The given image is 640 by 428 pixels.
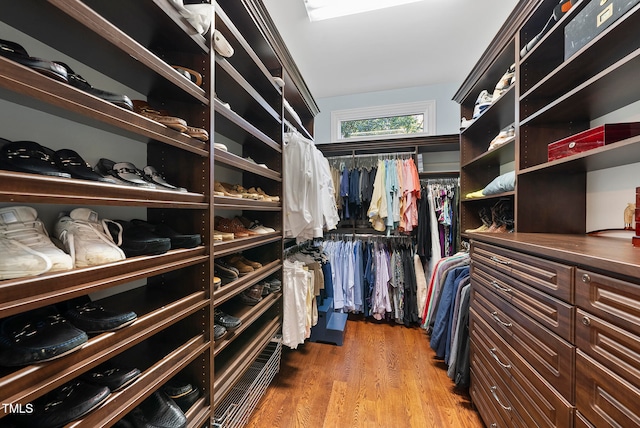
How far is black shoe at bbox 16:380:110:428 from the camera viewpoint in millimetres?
562

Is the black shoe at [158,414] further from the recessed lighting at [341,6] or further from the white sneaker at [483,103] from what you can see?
the white sneaker at [483,103]

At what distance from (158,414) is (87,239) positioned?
2.08 ft

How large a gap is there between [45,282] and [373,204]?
8.22 feet

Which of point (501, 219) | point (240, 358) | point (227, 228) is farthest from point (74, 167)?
point (501, 219)

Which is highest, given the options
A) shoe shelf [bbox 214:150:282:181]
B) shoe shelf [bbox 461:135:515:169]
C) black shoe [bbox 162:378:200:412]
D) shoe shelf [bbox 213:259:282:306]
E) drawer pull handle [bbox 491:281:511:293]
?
shoe shelf [bbox 461:135:515:169]

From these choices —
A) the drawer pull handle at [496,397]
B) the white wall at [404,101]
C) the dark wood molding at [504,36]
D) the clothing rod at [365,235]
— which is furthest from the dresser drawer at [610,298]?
the white wall at [404,101]

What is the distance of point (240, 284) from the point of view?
1271mm

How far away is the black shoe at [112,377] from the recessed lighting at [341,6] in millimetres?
2257

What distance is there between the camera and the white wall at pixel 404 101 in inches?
116

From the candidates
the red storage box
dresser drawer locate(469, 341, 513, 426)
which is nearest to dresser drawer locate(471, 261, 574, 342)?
dresser drawer locate(469, 341, 513, 426)

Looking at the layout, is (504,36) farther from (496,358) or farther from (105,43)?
(105,43)

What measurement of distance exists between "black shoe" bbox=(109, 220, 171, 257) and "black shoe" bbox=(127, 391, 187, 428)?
53cm

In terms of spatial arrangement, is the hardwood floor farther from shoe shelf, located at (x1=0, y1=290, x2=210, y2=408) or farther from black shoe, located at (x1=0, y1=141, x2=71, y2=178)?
→ black shoe, located at (x1=0, y1=141, x2=71, y2=178)

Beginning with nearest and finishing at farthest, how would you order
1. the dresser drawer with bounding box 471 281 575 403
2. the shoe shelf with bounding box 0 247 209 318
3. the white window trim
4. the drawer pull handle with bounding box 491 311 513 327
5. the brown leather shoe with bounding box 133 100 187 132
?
the shoe shelf with bounding box 0 247 209 318, the dresser drawer with bounding box 471 281 575 403, the brown leather shoe with bounding box 133 100 187 132, the drawer pull handle with bounding box 491 311 513 327, the white window trim
